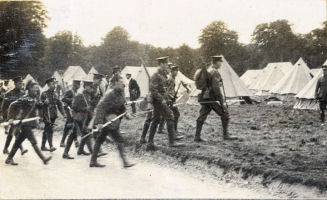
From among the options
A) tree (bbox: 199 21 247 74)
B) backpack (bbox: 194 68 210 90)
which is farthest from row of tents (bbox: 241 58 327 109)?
tree (bbox: 199 21 247 74)

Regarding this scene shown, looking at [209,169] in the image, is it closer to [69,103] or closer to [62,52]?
[69,103]

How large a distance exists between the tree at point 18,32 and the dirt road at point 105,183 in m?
8.86

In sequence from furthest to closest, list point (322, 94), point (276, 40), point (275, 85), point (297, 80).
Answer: point (276, 40), point (275, 85), point (297, 80), point (322, 94)

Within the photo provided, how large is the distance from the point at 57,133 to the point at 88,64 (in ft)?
203

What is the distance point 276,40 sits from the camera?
234ft

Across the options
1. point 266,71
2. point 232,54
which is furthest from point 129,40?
point 266,71

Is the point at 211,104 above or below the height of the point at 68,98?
below

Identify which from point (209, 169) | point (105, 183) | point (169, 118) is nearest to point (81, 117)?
point (169, 118)

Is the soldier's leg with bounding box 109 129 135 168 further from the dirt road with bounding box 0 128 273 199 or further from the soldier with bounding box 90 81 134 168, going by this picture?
the dirt road with bounding box 0 128 273 199

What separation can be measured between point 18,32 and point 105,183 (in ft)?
44.5

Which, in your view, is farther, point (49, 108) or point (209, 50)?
point (209, 50)

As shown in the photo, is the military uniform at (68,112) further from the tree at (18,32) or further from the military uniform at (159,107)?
the tree at (18,32)

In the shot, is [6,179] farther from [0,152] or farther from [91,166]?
[0,152]

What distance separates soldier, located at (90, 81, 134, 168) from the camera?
7.57m
